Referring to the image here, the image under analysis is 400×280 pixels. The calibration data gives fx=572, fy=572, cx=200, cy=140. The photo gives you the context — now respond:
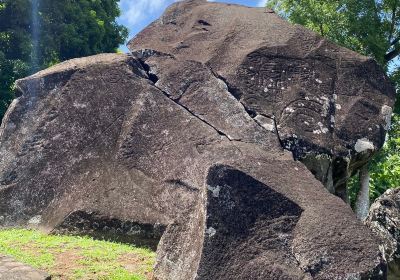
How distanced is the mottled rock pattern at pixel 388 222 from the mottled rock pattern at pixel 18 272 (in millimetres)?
3490

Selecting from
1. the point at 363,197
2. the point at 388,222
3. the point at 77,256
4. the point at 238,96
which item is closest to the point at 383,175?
the point at 363,197

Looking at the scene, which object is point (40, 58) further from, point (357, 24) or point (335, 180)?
point (335, 180)

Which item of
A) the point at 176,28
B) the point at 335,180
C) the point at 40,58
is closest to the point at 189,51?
the point at 176,28

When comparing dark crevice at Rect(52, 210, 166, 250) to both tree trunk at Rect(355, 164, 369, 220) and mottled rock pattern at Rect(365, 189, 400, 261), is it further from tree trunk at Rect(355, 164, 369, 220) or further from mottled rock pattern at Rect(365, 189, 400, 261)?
tree trunk at Rect(355, 164, 369, 220)

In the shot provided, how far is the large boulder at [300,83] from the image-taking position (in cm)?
808

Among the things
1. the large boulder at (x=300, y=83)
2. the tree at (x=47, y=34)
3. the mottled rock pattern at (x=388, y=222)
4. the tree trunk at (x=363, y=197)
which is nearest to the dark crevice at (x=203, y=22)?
the large boulder at (x=300, y=83)

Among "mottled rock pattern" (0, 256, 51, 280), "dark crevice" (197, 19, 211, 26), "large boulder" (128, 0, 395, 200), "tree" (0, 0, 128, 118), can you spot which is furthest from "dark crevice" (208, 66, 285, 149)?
"tree" (0, 0, 128, 118)

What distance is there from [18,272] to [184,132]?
3158 millimetres

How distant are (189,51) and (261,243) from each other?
4576mm

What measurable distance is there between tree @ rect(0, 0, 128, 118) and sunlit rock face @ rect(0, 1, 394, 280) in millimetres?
9992

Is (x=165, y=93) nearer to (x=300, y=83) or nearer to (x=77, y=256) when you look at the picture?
(x=300, y=83)

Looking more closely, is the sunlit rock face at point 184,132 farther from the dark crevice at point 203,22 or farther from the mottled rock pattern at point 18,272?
the mottled rock pattern at point 18,272

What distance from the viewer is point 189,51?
9.27m

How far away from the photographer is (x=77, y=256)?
6406mm
